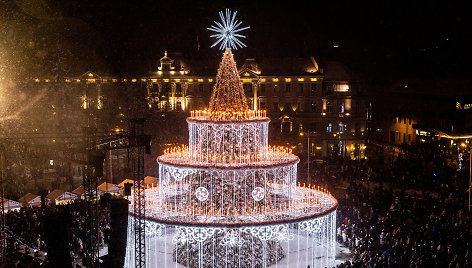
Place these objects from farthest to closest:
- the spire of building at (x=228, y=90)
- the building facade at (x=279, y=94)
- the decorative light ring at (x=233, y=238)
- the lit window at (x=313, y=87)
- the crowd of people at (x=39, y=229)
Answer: the lit window at (x=313, y=87) < the building facade at (x=279, y=94) < the crowd of people at (x=39, y=229) < the spire of building at (x=228, y=90) < the decorative light ring at (x=233, y=238)

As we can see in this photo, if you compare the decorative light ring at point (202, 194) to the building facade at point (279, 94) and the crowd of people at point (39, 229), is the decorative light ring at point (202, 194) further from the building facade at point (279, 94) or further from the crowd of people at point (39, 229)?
the building facade at point (279, 94)

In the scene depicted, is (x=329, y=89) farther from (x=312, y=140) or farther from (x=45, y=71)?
(x=45, y=71)

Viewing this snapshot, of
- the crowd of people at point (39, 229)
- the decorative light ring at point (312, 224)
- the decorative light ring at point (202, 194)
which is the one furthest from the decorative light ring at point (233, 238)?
the crowd of people at point (39, 229)

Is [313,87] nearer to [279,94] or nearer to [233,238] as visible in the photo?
[279,94]

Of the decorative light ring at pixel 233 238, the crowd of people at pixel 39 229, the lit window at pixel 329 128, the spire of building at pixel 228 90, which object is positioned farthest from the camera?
the lit window at pixel 329 128

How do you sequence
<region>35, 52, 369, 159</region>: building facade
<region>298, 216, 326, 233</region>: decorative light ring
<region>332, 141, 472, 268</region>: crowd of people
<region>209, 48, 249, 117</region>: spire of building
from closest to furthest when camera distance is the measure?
<region>332, 141, 472, 268</region>: crowd of people
<region>298, 216, 326, 233</region>: decorative light ring
<region>209, 48, 249, 117</region>: spire of building
<region>35, 52, 369, 159</region>: building facade

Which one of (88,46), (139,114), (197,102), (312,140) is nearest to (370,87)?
(312,140)

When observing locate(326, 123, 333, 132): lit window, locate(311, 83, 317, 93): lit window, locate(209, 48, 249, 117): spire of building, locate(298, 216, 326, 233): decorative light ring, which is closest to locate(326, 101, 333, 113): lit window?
locate(326, 123, 333, 132): lit window

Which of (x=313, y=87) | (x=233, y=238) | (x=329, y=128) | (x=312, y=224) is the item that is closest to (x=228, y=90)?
(x=233, y=238)

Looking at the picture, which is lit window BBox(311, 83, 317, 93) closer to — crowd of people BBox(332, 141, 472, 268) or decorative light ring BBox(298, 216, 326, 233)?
crowd of people BBox(332, 141, 472, 268)

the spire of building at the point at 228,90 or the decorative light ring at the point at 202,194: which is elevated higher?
the spire of building at the point at 228,90

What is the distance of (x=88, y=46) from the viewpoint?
5881cm

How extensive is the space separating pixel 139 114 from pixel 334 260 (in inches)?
1561

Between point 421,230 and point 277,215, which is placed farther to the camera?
point 421,230
